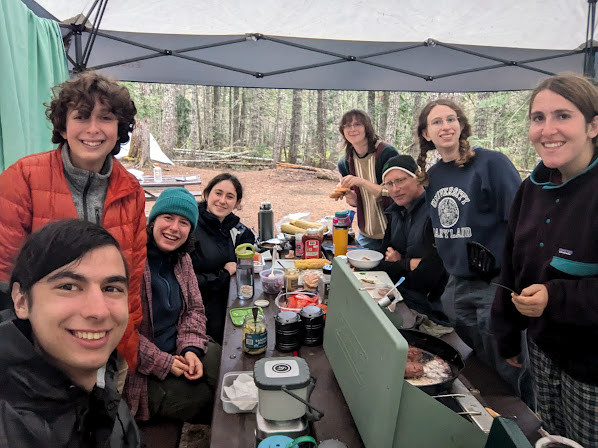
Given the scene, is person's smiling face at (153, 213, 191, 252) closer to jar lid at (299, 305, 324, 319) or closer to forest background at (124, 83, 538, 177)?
jar lid at (299, 305, 324, 319)

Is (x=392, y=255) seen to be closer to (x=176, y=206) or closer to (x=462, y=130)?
(x=462, y=130)

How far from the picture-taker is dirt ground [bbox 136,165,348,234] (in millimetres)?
10359

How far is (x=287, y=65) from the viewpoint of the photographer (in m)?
3.94

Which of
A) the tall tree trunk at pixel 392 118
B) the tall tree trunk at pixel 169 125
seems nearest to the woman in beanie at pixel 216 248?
the tall tree trunk at pixel 392 118

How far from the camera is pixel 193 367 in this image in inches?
81.4

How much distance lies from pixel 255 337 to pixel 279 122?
1747cm

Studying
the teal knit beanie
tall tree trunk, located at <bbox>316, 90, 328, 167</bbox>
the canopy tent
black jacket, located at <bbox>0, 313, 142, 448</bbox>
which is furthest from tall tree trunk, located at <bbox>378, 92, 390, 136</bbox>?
black jacket, located at <bbox>0, 313, 142, 448</bbox>

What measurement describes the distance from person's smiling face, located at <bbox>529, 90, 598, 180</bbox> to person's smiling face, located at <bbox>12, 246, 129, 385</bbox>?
5.61 ft

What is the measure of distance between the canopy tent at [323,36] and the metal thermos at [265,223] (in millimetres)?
1318

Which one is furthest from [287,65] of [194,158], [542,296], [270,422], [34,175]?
[194,158]

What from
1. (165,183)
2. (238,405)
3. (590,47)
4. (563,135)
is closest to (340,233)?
(563,135)

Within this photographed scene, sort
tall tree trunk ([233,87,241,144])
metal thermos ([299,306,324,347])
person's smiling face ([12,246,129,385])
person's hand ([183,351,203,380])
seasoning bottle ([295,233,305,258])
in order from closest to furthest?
person's smiling face ([12,246,129,385]) < metal thermos ([299,306,324,347]) < person's hand ([183,351,203,380]) < seasoning bottle ([295,233,305,258]) < tall tree trunk ([233,87,241,144])

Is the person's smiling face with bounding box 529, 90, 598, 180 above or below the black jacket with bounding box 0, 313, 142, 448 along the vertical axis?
above

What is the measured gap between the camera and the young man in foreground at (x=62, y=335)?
36.3 inches
